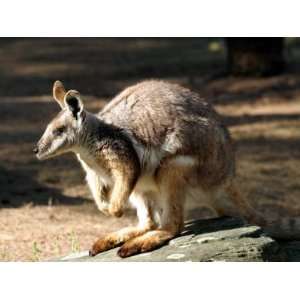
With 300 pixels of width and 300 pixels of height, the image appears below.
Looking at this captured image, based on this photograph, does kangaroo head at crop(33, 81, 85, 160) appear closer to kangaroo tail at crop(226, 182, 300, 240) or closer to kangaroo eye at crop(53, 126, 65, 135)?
kangaroo eye at crop(53, 126, 65, 135)

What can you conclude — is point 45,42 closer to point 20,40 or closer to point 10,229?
point 20,40

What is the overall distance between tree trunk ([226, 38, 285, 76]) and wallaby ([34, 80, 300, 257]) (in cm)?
907

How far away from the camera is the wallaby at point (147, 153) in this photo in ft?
20.4

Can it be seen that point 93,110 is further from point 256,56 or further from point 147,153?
point 147,153

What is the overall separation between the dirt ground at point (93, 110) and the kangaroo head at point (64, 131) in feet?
3.33

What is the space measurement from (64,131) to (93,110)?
7.56 meters

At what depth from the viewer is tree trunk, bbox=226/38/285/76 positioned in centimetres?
1547

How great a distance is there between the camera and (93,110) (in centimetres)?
1389

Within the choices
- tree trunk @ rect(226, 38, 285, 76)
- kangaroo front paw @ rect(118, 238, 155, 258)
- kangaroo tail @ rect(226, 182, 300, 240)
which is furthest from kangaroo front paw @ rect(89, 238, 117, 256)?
tree trunk @ rect(226, 38, 285, 76)

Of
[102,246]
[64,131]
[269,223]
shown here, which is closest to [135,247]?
[102,246]

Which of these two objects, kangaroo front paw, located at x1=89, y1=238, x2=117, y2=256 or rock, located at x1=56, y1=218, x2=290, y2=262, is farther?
kangaroo front paw, located at x1=89, y1=238, x2=117, y2=256

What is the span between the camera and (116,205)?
6.25 metres

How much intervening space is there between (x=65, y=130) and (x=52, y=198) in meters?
3.30

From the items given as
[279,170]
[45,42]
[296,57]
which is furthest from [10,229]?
[45,42]
